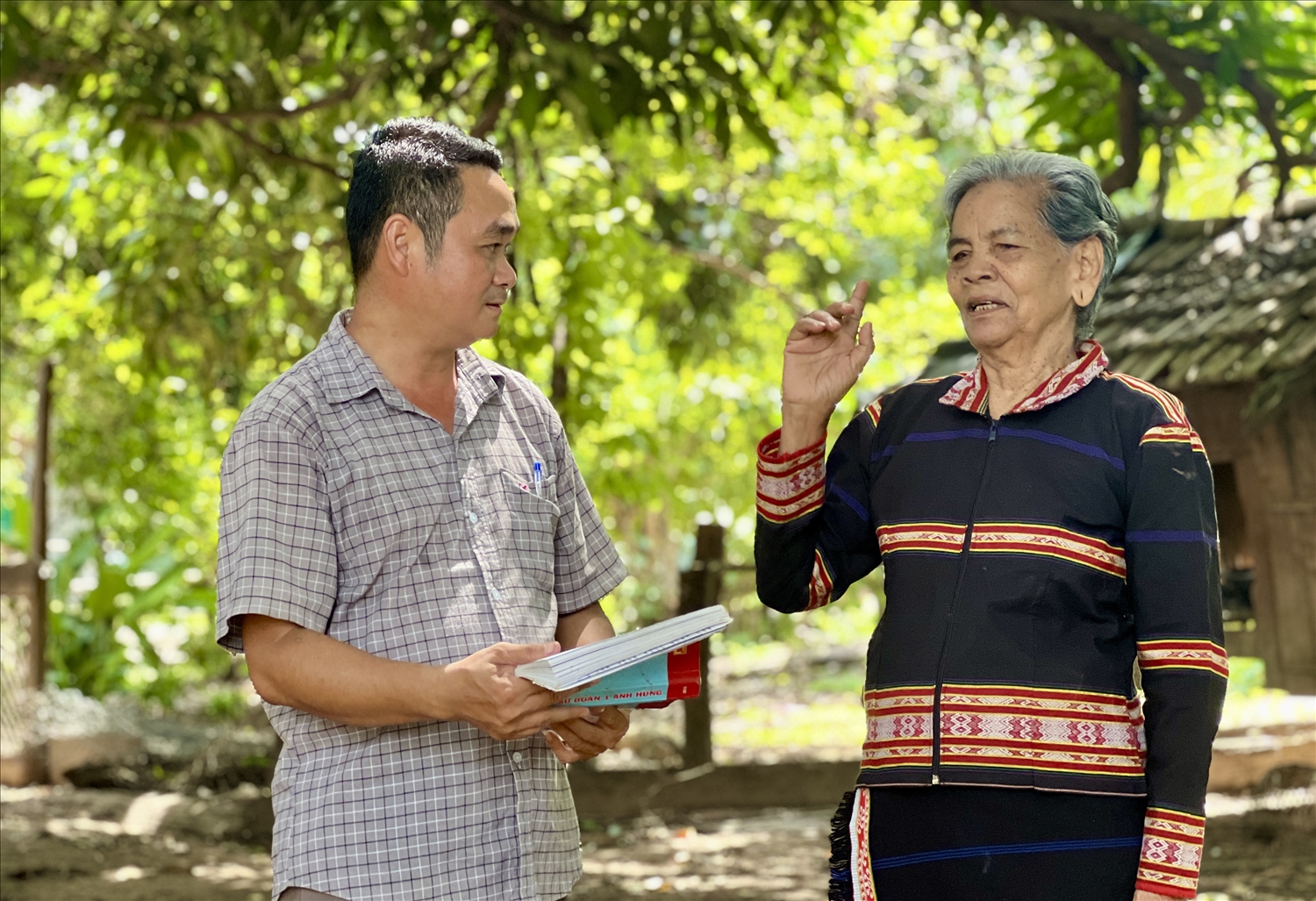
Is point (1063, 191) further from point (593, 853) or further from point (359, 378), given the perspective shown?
point (593, 853)

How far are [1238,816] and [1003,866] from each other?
587 centimetres

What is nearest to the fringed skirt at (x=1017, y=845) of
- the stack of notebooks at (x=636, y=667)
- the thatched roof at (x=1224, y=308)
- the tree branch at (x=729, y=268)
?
the stack of notebooks at (x=636, y=667)

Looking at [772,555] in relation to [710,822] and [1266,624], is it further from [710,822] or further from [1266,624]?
[710,822]

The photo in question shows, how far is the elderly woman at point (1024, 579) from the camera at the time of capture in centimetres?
218

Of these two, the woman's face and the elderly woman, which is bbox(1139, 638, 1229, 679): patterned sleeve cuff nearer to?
the elderly woman

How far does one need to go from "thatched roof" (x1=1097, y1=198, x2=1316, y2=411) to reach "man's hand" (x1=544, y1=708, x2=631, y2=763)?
4.05 meters

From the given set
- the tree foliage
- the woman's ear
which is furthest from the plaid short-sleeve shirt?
the tree foliage

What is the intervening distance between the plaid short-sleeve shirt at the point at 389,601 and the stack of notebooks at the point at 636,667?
250 millimetres

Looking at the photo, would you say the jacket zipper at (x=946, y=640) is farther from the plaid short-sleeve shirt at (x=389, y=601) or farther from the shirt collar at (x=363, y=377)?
the shirt collar at (x=363, y=377)

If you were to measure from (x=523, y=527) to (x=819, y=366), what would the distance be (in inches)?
23.3

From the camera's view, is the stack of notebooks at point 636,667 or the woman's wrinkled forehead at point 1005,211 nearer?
the stack of notebooks at point 636,667

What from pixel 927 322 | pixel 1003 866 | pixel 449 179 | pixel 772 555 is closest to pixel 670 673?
pixel 772 555

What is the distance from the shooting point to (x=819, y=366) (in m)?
2.48

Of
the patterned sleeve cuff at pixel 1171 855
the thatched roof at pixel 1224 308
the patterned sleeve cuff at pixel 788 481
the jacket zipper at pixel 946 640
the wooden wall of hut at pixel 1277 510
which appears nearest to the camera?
the patterned sleeve cuff at pixel 1171 855
